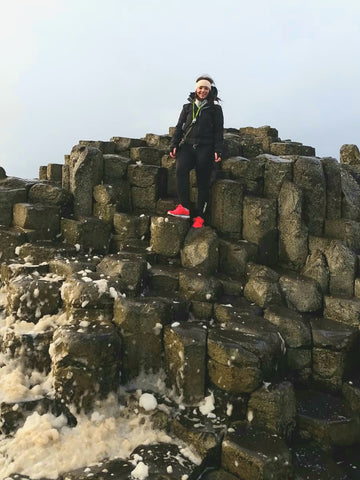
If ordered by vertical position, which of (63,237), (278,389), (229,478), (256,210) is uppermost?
(256,210)

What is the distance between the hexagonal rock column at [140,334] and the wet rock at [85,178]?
4.49 meters

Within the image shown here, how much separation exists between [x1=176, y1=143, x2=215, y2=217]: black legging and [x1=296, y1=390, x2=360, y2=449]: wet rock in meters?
5.37

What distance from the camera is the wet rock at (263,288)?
896 centimetres

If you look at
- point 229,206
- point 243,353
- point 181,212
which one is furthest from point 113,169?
point 243,353

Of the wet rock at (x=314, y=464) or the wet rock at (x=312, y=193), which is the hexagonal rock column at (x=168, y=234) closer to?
the wet rock at (x=312, y=193)

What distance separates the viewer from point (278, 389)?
6867 millimetres

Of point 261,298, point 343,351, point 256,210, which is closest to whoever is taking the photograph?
point 343,351

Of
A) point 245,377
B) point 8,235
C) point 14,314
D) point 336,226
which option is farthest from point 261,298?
point 8,235

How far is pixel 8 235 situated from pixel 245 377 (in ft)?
23.4

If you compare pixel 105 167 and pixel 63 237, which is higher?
pixel 105 167

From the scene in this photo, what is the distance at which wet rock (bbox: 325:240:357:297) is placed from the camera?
30.9 ft

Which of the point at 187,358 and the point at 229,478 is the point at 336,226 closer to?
the point at 187,358

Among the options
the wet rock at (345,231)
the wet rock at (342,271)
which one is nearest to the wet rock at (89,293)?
the wet rock at (342,271)

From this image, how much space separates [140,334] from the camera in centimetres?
769
